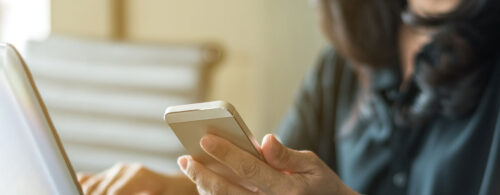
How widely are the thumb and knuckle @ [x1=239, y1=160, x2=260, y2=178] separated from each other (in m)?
0.01

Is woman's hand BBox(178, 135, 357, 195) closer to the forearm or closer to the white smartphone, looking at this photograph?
the white smartphone

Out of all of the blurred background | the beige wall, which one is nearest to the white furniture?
the blurred background

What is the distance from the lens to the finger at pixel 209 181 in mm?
473

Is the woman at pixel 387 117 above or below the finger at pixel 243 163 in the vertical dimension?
below

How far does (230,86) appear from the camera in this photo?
6.44 feet

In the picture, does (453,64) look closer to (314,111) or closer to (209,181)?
(314,111)

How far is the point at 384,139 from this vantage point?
1019 millimetres

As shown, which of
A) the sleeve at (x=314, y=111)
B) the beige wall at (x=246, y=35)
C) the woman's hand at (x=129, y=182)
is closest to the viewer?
the woman's hand at (x=129, y=182)

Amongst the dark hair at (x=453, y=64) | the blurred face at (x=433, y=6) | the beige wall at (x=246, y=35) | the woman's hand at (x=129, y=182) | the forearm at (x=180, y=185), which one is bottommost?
the beige wall at (x=246, y=35)

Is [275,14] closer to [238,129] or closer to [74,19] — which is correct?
[74,19]

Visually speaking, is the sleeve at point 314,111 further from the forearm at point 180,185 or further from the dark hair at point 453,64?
the forearm at point 180,185

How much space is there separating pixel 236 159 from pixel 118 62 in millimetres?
803

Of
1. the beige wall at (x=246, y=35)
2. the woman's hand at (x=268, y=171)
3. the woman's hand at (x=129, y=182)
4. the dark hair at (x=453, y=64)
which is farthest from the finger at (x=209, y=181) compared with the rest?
the beige wall at (x=246, y=35)

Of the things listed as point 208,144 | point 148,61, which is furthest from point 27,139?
point 148,61
